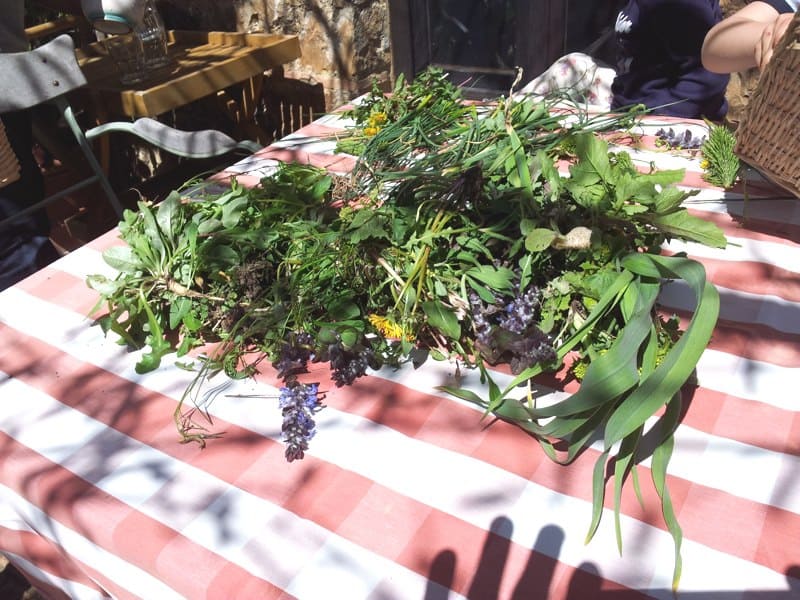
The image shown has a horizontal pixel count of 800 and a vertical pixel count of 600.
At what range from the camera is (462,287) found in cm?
81

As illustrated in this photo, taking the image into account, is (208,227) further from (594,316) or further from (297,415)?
(594,316)

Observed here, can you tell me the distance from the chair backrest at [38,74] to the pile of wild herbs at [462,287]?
0.63 metres

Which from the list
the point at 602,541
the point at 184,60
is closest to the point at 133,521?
the point at 602,541

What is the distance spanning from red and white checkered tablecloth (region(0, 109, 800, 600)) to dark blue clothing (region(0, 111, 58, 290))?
1.11 meters

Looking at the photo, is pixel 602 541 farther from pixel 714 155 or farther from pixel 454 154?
pixel 714 155

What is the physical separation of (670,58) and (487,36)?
1254mm

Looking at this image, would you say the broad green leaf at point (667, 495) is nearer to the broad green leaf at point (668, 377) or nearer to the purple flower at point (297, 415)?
the broad green leaf at point (668, 377)

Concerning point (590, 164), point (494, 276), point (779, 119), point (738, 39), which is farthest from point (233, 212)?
point (738, 39)

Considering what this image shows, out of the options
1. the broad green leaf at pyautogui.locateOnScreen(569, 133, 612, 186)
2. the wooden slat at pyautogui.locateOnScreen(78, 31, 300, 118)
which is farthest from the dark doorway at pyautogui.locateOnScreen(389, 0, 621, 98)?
the broad green leaf at pyautogui.locateOnScreen(569, 133, 612, 186)

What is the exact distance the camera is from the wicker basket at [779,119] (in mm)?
799

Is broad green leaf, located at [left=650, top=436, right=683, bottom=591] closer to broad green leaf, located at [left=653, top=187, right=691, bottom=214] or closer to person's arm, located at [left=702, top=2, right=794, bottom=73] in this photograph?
broad green leaf, located at [left=653, top=187, right=691, bottom=214]

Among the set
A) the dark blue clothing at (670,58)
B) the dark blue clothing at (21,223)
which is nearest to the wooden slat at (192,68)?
the dark blue clothing at (21,223)

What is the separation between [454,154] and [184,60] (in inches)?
78.9

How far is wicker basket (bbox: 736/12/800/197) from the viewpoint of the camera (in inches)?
31.5
